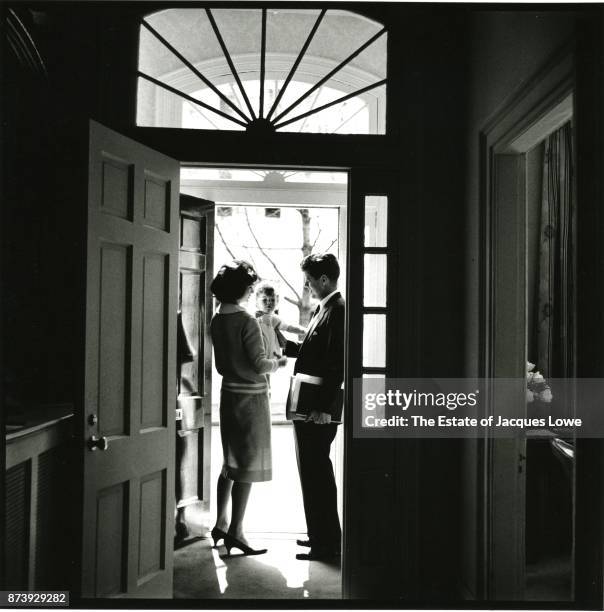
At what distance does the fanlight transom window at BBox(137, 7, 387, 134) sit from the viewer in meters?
2.62

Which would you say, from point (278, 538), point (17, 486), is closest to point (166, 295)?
point (17, 486)

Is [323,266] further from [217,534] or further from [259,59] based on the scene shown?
[217,534]

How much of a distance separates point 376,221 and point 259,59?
0.97 meters

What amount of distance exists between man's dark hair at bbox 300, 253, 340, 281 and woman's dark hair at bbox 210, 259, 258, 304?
0.35 m

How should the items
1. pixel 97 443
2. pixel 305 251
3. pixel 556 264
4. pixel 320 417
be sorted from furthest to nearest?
pixel 305 251
pixel 556 264
pixel 320 417
pixel 97 443

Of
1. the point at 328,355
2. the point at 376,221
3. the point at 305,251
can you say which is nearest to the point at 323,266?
the point at 328,355

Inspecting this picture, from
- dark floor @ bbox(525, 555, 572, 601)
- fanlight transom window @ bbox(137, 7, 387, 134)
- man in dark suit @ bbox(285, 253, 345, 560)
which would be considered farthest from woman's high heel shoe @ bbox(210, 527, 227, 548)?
fanlight transom window @ bbox(137, 7, 387, 134)

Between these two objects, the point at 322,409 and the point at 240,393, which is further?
the point at 240,393

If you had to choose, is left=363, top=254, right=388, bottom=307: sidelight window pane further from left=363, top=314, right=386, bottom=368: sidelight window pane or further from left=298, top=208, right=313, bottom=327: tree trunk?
left=298, top=208, right=313, bottom=327: tree trunk

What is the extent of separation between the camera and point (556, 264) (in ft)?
11.2

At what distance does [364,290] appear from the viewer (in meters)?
2.66

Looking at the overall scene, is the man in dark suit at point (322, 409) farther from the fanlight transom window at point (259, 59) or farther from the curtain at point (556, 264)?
the curtain at point (556, 264)

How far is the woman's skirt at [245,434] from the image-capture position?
3254mm

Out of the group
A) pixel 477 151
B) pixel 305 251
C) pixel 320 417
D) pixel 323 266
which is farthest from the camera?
pixel 305 251
